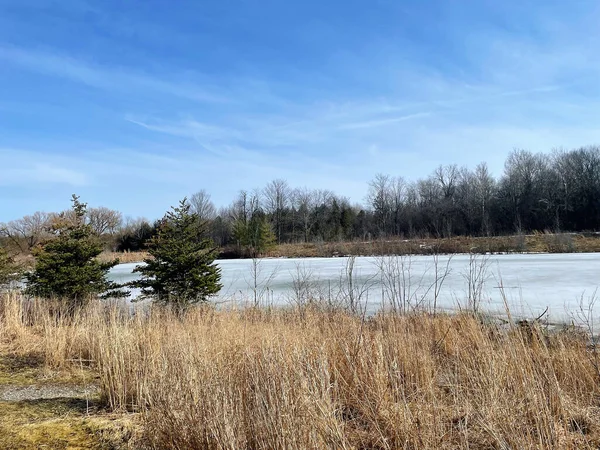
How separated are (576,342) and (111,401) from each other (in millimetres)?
5031

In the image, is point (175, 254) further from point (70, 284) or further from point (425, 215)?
point (425, 215)

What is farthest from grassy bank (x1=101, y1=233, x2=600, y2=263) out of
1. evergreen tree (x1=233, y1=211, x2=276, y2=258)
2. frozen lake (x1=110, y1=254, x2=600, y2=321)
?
frozen lake (x1=110, y1=254, x2=600, y2=321)

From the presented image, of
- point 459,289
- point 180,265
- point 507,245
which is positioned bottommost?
point 459,289

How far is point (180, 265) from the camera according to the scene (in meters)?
10.9

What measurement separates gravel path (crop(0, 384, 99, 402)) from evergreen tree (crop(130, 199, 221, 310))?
5.85 meters

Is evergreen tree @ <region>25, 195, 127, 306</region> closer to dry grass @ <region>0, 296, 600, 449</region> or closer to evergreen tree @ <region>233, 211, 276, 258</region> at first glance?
dry grass @ <region>0, 296, 600, 449</region>

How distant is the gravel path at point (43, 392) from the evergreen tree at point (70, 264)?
6.36 meters

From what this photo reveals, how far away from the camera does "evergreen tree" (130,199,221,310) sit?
10766 millimetres

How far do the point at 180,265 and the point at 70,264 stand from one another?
309cm

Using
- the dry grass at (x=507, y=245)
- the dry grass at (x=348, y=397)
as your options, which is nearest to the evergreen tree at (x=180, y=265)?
the dry grass at (x=348, y=397)

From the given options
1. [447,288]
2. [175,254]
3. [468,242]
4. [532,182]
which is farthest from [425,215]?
[175,254]

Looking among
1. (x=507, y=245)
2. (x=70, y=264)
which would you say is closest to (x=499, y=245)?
(x=507, y=245)

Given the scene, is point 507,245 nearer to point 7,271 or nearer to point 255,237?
point 255,237

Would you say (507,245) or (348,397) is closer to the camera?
(348,397)
